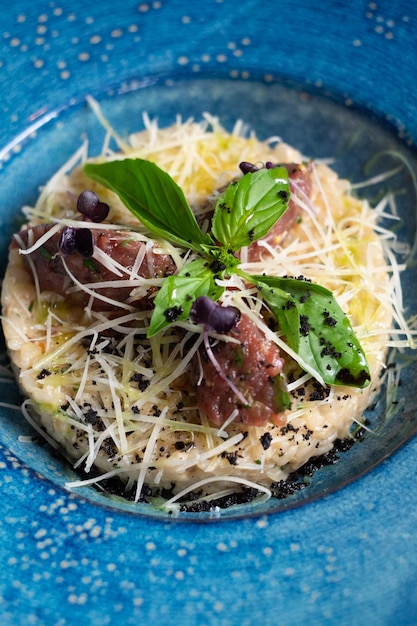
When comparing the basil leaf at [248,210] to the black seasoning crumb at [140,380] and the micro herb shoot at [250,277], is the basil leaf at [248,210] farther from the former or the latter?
the black seasoning crumb at [140,380]

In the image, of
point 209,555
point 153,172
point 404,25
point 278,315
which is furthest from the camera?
point 404,25

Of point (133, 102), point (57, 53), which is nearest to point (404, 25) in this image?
point (133, 102)

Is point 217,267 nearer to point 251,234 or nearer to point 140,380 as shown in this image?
point 251,234

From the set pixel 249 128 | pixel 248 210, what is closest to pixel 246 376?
pixel 248 210

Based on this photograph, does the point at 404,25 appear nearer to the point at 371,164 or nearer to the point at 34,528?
the point at 371,164

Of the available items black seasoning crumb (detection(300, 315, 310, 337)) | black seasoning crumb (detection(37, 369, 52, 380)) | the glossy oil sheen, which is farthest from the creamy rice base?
the glossy oil sheen

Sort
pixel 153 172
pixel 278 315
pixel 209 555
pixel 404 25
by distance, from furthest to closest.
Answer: pixel 404 25
pixel 153 172
pixel 278 315
pixel 209 555
